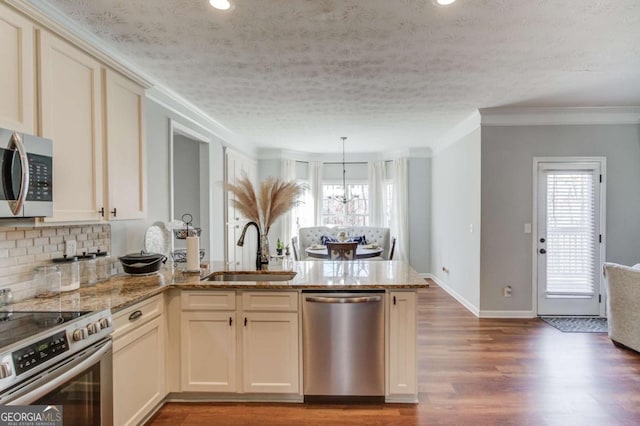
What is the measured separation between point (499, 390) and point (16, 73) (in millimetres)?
3697

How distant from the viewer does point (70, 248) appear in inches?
91.0

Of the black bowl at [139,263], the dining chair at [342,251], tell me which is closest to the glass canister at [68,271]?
the black bowl at [139,263]

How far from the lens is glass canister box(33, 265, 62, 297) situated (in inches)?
81.1

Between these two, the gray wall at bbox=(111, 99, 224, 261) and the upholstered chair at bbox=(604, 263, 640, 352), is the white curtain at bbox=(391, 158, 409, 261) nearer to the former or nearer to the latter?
the upholstered chair at bbox=(604, 263, 640, 352)

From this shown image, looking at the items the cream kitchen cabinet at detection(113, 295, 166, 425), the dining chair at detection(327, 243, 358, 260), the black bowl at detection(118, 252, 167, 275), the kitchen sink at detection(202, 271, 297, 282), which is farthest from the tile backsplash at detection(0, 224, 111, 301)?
the dining chair at detection(327, 243, 358, 260)

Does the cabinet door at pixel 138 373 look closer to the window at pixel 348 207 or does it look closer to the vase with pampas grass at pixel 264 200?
the vase with pampas grass at pixel 264 200

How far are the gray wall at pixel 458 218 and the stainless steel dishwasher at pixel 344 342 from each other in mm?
2637

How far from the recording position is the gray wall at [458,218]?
183 inches

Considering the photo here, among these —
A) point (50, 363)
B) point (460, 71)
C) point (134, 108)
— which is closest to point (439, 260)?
point (460, 71)

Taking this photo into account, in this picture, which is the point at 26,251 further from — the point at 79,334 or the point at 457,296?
the point at 457,296

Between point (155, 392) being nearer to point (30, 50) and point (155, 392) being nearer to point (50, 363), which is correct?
point (50, 363)

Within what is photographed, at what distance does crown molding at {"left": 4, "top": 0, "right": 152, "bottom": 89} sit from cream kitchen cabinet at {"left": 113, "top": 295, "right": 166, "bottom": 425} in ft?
5.15

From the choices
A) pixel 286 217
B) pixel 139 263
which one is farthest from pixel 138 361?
pixel 286 217

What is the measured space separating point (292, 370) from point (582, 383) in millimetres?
2368
